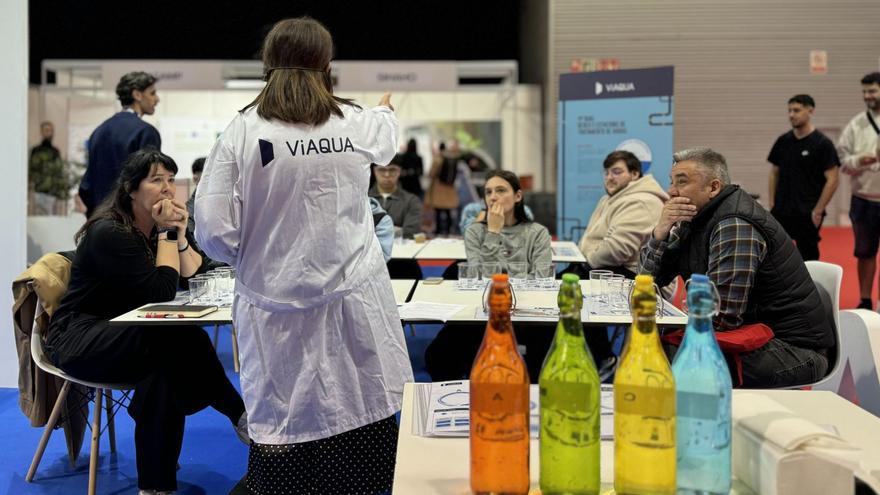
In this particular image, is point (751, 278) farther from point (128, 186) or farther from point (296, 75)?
point (128, 186)

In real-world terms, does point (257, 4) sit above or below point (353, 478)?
above

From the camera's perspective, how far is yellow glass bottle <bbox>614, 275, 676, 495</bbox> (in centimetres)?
96

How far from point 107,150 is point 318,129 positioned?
10.1 feet

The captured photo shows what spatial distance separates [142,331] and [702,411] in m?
2.21

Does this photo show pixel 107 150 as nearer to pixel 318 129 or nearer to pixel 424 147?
pixel 318 129

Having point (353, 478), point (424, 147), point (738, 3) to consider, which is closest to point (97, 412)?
point (353, 478)

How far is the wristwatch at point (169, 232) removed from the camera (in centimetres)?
297

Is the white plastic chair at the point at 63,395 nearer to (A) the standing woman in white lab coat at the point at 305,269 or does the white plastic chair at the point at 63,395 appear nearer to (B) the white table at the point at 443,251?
(A) the standing woman in white lab coat at the point at 305,269

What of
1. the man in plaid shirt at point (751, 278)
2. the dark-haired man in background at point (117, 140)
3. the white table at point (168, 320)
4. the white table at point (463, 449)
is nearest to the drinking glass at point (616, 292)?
the man in plaid shirt at point (751, 278)

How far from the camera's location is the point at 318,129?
2.04 m

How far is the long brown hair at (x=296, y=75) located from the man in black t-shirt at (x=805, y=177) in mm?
5051

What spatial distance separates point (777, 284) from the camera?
273cm

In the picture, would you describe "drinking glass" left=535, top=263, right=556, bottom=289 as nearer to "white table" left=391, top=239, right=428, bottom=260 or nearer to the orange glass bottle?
"white table" left=391, top=239, right=428, bottom=260

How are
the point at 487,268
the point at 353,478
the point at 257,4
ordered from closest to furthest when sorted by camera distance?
the point at 353,478
the point at 487,268
the point at 257,4
